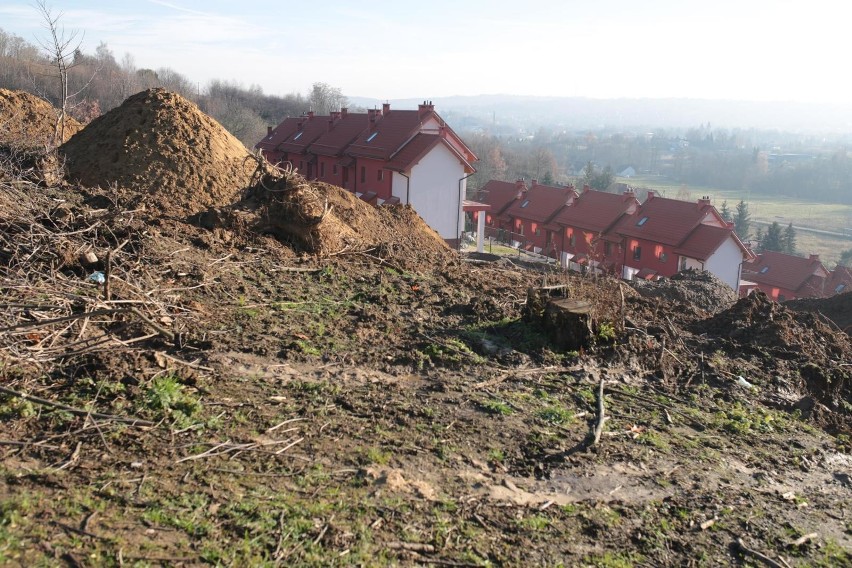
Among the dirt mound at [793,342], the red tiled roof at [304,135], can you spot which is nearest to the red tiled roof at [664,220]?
the red tiled roof at [304,135]

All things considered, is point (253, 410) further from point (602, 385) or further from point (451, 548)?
point (602, 385)

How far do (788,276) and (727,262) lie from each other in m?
11.3

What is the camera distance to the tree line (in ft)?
138

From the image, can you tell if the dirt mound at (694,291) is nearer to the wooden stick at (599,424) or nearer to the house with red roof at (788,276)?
the wooden stick at (599,424)

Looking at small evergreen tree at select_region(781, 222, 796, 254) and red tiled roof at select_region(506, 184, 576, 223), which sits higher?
red tiled roof at select_region(506, 184, 576, 223)

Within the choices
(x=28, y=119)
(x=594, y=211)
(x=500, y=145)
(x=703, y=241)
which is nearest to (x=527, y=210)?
(x=594, y=211)

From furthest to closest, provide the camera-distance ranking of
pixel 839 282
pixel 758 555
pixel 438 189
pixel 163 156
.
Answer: pixel 839 282, pixel 438 189, pixel 163 156, pixel 758 555

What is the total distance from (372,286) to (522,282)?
130 inches

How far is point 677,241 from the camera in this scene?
3173cm

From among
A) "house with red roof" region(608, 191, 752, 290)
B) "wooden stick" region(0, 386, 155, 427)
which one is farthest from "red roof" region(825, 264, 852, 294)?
"wooden stick" region(0, 386, 155, 427)

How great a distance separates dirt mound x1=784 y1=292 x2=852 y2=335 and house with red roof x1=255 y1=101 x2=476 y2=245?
14344 mm

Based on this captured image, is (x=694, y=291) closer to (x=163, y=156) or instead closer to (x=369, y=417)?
(x=163, y=156)

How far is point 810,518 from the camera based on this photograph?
220 inches

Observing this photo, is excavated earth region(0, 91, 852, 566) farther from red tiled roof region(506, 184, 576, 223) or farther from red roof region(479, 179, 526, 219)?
red roof region(479, 179, 526, 219)
